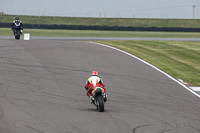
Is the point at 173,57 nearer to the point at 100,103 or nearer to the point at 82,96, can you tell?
the point at 82,96

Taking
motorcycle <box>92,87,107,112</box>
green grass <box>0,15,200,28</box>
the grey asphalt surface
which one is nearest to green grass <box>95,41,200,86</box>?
the grey asphalt surface

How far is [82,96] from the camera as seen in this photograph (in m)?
14.2

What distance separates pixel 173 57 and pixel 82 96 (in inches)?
494

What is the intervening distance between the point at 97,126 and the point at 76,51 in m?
14.8

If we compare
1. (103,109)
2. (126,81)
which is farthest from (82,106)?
(126,81)

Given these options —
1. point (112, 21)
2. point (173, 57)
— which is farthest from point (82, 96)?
point (112, 21)

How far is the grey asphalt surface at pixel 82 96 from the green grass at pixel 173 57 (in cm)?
134

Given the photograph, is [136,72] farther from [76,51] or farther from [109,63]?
[76,51]

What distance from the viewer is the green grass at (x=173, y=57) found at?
20.5 m

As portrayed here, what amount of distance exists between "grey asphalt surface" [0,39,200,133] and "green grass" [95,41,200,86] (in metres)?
1.34

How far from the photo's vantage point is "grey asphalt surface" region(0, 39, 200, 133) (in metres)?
10.2

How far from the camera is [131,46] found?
96.9 feet

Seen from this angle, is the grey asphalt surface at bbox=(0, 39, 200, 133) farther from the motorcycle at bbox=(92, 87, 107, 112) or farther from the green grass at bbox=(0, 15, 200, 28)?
the green grass at bbox=(0, 15, 200, 28)

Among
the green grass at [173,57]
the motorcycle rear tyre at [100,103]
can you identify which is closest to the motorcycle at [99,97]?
the motorcycle rear tyre at [100,103]
